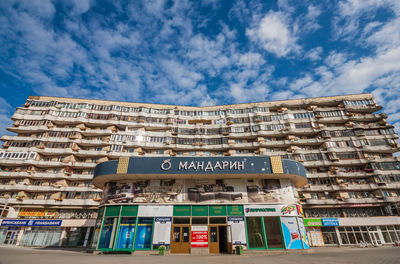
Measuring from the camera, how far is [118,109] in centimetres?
5709

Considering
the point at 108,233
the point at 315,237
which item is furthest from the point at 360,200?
the point at 108,233

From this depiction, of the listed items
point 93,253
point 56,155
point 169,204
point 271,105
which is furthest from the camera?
point 271,105

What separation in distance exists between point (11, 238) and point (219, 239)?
43440 millimetres

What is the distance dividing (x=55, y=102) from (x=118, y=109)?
1655 centimetres

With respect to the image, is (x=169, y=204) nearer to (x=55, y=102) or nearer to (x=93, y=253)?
(x=93, y=253)

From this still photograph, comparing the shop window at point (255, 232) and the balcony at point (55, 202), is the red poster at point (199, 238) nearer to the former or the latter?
the shop window at point (255, 232)

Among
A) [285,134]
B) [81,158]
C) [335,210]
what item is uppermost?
[285,134]

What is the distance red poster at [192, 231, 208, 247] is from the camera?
2091 cm

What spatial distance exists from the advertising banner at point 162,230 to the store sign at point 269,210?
821 centimetres

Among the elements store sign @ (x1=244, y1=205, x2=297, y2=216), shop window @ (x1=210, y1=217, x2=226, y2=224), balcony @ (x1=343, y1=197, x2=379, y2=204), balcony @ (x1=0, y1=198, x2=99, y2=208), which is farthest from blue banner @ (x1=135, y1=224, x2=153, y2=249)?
balcony @ (x1=343, y1=197, x2=379, y2=204)

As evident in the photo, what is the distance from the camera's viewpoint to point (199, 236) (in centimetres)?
2120

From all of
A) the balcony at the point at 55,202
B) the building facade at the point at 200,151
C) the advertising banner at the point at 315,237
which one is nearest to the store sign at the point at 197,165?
the building facade at the point at 200,151

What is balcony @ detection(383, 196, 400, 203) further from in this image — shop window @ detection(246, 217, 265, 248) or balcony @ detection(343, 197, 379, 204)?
shop window @ detection(246, 217, 265, 248)

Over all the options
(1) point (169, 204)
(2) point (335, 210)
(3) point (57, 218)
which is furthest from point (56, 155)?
(2) point (335, 210)
